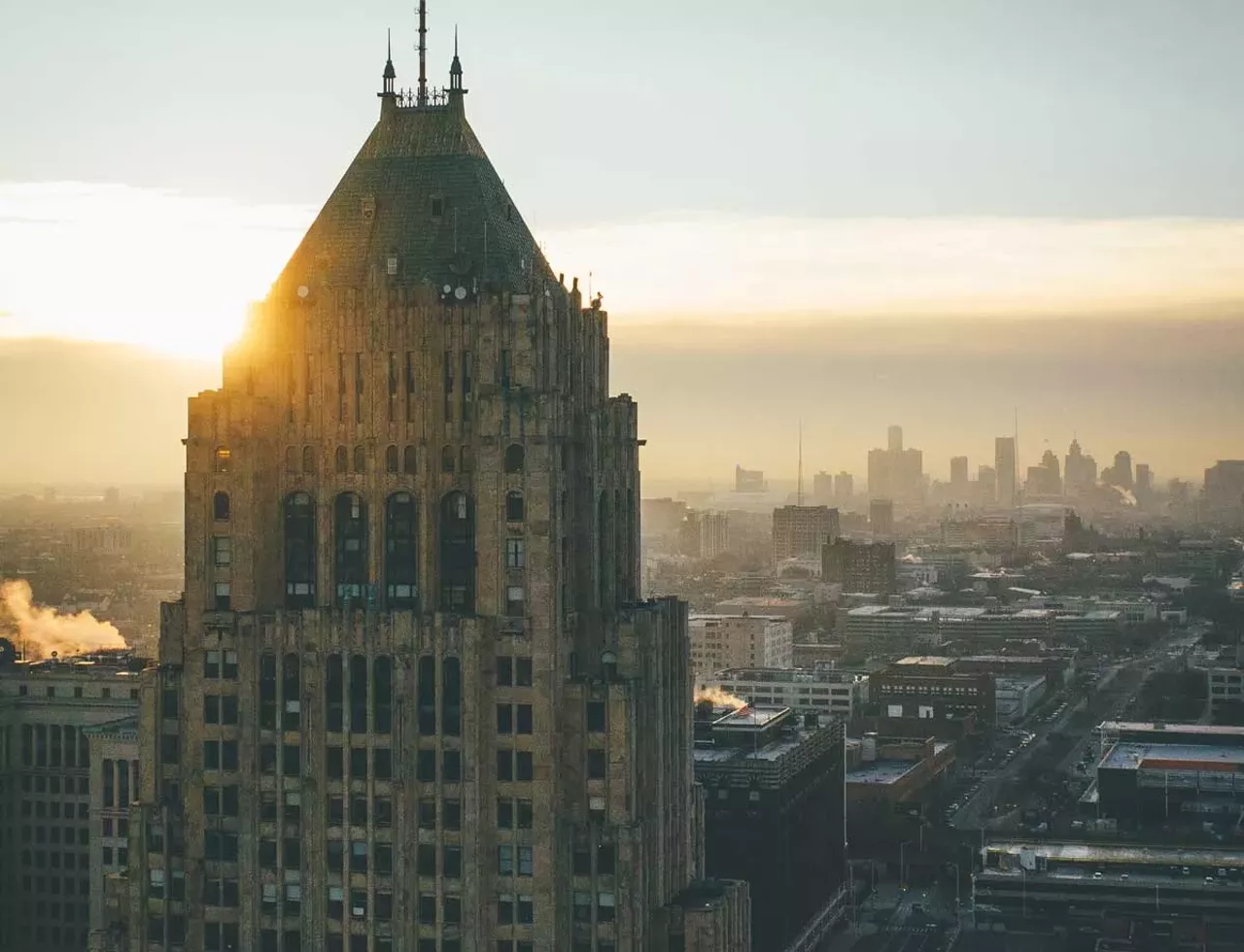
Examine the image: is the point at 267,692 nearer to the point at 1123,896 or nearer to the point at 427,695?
the point at 427,695

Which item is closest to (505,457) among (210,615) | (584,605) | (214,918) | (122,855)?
(584,605)

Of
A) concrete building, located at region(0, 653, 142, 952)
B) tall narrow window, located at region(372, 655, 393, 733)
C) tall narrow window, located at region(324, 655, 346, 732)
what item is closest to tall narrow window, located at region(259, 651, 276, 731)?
tall narrow window, located at region(324, 655, 346, 732)

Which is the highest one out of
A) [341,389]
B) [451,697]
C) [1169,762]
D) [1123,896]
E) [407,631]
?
[341,389]

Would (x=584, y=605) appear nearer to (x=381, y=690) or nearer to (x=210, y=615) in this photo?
(x=381, y=690)

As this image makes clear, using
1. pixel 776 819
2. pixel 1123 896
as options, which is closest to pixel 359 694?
pixel 776 819

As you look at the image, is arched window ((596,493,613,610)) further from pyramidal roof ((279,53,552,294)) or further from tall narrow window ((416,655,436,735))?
pyramidal roof ((279,53,552,294))

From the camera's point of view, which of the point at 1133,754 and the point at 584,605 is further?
the point at 1133,754
